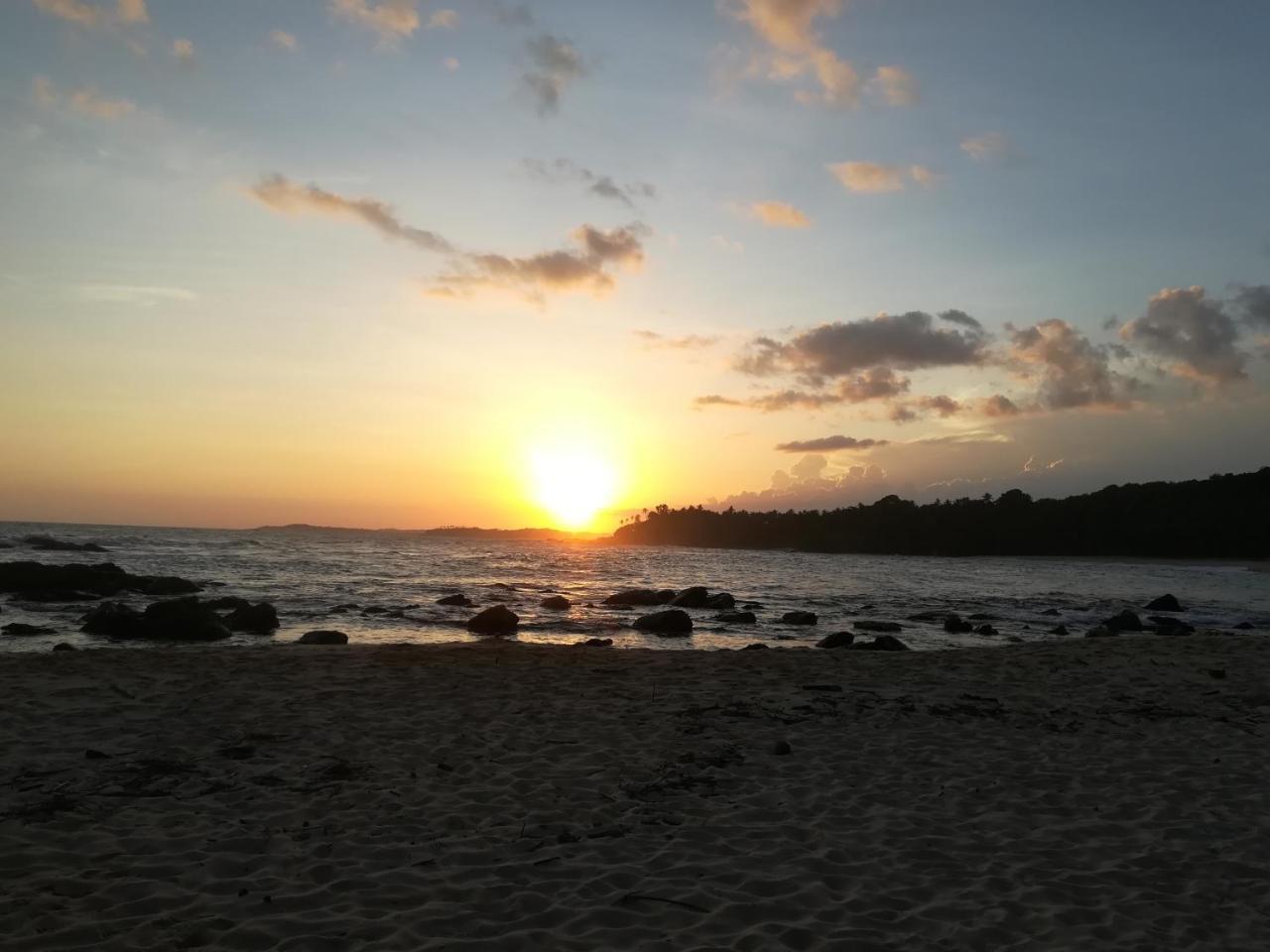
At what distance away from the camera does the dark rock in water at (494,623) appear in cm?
2395

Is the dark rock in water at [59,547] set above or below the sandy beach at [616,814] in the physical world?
below

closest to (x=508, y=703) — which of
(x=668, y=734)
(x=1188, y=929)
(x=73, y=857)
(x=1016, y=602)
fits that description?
(x=668, y=734)

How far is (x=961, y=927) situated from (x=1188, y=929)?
64.1 inches

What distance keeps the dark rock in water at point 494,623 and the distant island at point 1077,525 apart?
311 ft

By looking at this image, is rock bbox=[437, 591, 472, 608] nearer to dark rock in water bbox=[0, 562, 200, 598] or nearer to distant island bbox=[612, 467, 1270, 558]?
dark rock in water bbox=[0, 562, 200, 598]

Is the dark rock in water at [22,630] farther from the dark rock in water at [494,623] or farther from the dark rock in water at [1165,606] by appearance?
the dark rock in water at [1165,606]

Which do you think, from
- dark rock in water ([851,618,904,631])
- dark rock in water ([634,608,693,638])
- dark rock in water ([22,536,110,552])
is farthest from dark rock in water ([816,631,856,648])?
dark rock in water ([22,536,110,552])

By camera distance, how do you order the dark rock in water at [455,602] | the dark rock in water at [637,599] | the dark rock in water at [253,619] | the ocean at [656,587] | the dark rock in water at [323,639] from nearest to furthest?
the dark rock in water at [323,639], the dark rock in water at [253,619], the ocean at [656,587], the dark rock in water at [455,602], the dark rock in water at [637,599]

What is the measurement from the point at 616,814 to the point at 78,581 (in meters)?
31.9

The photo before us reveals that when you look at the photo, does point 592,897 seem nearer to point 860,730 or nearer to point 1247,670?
point 860,730

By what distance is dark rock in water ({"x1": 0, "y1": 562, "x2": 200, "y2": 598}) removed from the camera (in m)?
30.0

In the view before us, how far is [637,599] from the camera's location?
114 ft

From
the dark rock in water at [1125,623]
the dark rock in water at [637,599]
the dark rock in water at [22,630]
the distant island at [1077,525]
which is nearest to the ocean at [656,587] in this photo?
the dark rock in water at [22,630]

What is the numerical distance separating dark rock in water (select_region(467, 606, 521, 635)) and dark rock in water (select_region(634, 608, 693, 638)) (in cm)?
436
